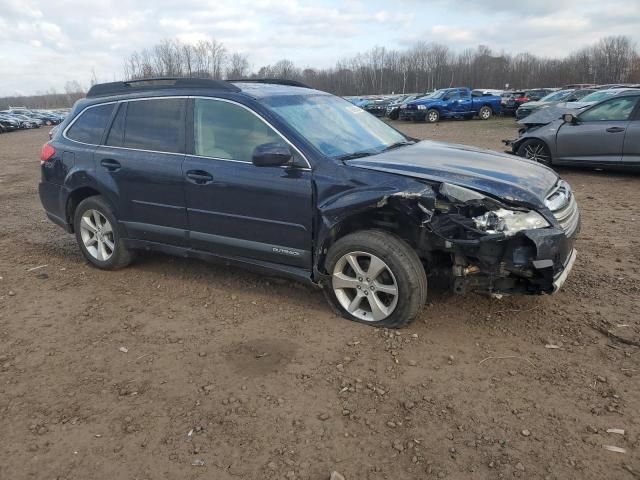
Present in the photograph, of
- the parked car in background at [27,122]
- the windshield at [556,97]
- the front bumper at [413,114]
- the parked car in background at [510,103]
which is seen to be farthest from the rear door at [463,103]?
the parked car in background at [27,122]

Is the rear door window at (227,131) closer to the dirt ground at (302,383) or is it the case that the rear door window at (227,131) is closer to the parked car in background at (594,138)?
the dirt ground at (302,383)

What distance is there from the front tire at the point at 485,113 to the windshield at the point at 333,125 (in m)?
24.3

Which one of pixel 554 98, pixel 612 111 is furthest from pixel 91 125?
pixel 554 98

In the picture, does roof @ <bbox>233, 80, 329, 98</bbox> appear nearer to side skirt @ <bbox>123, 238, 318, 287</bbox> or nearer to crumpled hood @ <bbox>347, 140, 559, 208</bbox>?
crumpled hood @ <bbox>347, 140, 559, 208</bbox>

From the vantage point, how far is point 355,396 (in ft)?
10.1

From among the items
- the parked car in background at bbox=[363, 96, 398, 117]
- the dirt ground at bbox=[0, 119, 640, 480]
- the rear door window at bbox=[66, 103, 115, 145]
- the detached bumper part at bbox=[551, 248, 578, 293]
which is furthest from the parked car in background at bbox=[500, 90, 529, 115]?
the detached bumper part at bbox=[551, 248, 578, 293]

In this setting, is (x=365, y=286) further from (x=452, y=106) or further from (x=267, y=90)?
(x=452, y=106)

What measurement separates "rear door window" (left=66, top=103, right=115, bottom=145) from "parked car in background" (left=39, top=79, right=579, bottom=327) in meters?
0.02

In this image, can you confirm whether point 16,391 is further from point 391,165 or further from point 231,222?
point 391,165

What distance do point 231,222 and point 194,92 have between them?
121cm

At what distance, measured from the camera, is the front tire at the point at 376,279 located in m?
3.61

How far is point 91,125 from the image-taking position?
523 centimetres

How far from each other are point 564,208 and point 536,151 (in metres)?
6.68

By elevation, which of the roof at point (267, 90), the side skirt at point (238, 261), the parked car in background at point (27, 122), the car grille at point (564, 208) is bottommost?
the parked car in background at point (27, 122)
